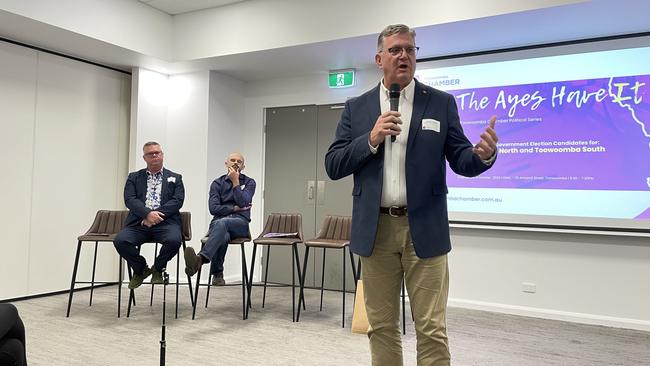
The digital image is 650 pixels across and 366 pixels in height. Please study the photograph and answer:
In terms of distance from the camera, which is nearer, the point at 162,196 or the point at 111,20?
the point at 162,196

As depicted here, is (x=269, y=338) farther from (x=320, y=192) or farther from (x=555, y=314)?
(x=555, y=314)

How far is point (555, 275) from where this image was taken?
13.5ft

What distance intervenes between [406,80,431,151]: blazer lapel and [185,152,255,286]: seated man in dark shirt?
2.49 metres

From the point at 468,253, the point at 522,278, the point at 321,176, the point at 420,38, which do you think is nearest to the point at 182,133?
the point at 321,176

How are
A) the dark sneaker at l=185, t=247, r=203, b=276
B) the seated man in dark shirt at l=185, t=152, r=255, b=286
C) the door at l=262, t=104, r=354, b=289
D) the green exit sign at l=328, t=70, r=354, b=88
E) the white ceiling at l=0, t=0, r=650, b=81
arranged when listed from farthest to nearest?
1. the door at l=262, t=104, r=354, b=289
2. the green exit sign at l=328, t=70, r=354, b=88
3. the seated man in dark shirt at l=185, t=152, r=255, b=286
4. the white ceiling at l=0, t=0, r=650, b=81
5. the dark sneaker at l=185, t=247, r=203, b=276

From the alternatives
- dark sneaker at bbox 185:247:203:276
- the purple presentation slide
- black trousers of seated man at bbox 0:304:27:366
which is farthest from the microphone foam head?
the purple presentation slide

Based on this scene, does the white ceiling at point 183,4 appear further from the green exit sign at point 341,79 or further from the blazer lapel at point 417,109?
the blazer lapel at point 417,109

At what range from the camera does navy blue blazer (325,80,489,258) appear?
1.48m

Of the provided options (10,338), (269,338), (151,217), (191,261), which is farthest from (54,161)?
(10,338)

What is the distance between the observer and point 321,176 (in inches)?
213

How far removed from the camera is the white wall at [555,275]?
12.6 ft

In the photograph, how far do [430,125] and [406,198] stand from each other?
248mm


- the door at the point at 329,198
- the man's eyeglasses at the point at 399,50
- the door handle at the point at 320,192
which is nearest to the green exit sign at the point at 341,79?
the door at the point at 329,198

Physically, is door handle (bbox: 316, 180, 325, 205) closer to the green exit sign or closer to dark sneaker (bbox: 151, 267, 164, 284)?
the green exit sign
